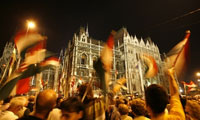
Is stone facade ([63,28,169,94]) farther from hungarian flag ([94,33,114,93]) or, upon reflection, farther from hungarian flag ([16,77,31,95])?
hungarian flag ([94,33,114,93])

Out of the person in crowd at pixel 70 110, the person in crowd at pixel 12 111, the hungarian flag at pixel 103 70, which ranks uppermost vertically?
the hungarian flag at pixel 103 70

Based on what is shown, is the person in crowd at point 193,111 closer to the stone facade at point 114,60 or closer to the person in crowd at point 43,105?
the person in crowd at point 43,105

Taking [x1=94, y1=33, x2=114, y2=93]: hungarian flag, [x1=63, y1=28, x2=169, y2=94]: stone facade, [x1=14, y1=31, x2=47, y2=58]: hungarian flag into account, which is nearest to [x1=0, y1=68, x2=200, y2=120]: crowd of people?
[x1=94, y1=33, x2=114, y2=93]: hungarian flag

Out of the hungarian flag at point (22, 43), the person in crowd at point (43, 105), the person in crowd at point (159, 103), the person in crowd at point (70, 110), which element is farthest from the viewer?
the hungarian flag at point (22, 43)

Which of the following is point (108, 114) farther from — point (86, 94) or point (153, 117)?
point (153, 117)

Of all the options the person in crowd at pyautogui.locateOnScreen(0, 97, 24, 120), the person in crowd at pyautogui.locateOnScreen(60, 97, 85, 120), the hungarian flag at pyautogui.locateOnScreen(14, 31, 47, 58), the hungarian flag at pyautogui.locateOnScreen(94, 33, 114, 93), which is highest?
the hungarian flag at pyautogui.locateOnScreen(14, 31, 47, 58)

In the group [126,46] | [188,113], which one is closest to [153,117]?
[188,113]

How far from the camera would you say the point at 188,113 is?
6.06ft

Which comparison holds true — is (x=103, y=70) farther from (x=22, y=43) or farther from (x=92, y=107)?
(x=22, y=43)

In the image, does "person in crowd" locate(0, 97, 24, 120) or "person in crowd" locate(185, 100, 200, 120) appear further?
"person in crowd" locate(0, 97, 24, 120)

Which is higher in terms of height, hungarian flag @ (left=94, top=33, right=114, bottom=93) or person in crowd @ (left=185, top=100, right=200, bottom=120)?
hungarian flag @ (left=94, top=33, right=114, bottom=93)

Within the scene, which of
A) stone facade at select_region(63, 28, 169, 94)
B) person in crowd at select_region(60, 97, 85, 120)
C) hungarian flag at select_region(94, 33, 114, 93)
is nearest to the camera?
person in crowd at select_region(60, 97, 85, 120)

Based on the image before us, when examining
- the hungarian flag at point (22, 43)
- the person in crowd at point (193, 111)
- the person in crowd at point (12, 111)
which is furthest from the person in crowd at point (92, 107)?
the hungarian flag at point (22, 43)

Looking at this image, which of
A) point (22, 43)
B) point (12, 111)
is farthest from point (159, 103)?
point (22, 43)
